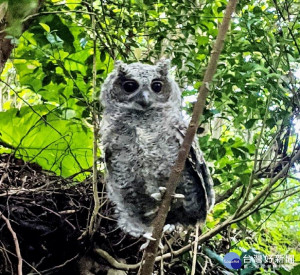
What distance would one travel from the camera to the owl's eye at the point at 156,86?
53.9 inches

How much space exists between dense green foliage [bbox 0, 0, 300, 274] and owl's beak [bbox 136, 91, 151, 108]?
33 cm

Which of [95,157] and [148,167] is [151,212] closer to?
[148,167]

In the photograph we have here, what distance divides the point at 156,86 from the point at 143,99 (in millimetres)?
69

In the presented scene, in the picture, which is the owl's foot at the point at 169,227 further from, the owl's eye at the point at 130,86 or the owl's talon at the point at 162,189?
the owl's eye at the point at 130,86

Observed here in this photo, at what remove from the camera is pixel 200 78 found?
182 centimetres

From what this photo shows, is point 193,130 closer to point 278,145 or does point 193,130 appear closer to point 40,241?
point 278,145

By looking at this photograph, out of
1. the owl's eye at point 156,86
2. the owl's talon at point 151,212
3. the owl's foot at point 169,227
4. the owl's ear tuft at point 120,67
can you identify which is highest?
the owl's ear tuft at point 120,67

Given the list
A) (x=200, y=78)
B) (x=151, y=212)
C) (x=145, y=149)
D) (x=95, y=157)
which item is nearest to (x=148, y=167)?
(x=145, y=149)

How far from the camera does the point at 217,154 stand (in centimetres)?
184

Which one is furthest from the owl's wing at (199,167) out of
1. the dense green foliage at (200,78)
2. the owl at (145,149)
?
the dense green foliage at (200,78)

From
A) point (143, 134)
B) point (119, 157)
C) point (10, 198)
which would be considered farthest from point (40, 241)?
point (143, 134)

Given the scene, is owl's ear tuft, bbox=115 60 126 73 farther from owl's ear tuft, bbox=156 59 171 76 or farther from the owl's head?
owl's ear tuft, bbox=156 59 171 76

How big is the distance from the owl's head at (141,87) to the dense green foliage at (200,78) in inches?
8.9

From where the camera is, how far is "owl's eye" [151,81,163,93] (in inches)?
53.9
